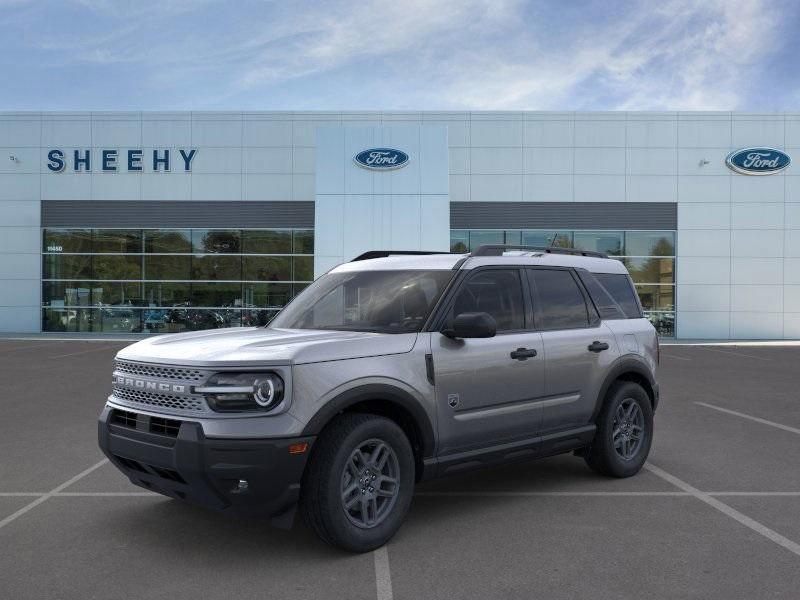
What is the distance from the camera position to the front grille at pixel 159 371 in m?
3.93

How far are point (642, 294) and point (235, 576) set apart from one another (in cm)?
2635

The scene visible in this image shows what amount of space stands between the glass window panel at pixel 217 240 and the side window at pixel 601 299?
2332 centimetres

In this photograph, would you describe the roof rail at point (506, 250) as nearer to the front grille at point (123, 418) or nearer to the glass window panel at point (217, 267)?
the front grille at point (123, 418)

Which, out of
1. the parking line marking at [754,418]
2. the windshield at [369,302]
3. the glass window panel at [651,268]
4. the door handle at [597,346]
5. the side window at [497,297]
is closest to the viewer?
the windshield at [369,302]

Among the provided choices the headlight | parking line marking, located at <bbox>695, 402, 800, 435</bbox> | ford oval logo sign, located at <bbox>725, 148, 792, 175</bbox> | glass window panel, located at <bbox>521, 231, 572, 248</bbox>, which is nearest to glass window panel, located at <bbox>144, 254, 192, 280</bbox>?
glass window panel, located at <bbox>521, 231, 572, 248</bbox>

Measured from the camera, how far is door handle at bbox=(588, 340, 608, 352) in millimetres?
5625

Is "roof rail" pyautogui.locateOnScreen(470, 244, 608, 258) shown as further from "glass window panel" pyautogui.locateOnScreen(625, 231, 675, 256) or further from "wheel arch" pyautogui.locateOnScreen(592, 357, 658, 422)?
"glass window panel" pyautogui.locateOnScreen(625, 231, 675, 256)

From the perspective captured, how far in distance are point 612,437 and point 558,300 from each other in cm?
128

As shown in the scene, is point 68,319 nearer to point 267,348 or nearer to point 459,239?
point 459,239

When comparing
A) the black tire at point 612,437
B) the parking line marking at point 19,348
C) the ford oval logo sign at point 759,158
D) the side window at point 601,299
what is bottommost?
the parking line marking at point 19,348

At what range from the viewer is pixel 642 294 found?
27797 mm

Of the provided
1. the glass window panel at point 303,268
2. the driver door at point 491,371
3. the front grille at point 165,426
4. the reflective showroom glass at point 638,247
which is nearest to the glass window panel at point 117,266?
the glass window panel at point 303,268

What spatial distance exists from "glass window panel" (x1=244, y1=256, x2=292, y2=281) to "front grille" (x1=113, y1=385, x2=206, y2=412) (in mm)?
23464

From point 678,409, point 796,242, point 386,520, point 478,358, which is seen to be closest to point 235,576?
point 386,520
